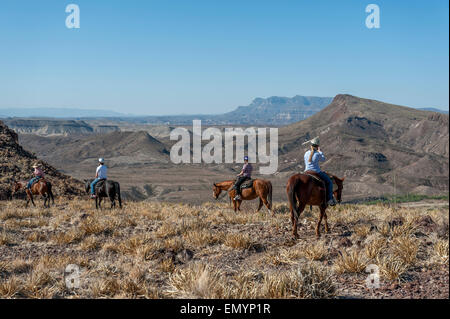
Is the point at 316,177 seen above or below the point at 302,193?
above

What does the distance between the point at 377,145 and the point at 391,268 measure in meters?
109

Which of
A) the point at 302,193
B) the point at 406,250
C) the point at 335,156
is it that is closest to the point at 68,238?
the point at 302,193

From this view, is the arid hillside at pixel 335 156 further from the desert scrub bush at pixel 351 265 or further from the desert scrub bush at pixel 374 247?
the desert scrub bush at pixel 351 265

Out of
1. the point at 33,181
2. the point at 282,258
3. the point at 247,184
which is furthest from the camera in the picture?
the point at 33,181

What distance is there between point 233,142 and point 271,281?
414 feet

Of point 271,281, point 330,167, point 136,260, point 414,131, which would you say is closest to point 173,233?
point 136,260

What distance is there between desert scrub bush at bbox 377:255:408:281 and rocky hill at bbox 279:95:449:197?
2783 inches

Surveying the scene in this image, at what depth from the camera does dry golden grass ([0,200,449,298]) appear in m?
5.59


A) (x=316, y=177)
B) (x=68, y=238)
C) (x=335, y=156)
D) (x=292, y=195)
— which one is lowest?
(x=335, y=156)

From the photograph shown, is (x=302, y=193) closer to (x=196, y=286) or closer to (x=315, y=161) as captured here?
(x=315, y=161)

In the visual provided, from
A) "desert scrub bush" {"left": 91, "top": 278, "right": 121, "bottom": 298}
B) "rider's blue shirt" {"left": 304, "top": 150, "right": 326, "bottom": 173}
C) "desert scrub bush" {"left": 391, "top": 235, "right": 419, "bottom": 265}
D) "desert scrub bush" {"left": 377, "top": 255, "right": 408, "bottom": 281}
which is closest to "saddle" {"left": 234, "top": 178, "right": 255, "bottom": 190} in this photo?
"rider's blue shirt" {"left": 304, "top": 150, "right": 326, "bottom": 173}

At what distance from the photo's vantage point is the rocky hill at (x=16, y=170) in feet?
80.3

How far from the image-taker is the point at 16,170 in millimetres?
26562
